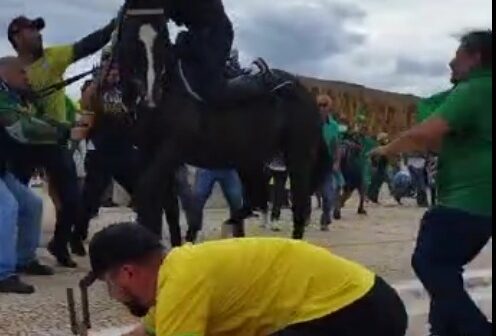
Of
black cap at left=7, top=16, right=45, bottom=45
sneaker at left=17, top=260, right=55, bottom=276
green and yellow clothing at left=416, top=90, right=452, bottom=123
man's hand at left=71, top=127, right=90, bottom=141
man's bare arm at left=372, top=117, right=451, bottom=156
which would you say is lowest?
sneaker at left=17, top=260, right=55, bottom=276

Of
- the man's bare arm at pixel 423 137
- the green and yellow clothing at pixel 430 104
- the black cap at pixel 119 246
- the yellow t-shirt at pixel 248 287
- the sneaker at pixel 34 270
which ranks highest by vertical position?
the green and yellow clothing at pixel 430 104

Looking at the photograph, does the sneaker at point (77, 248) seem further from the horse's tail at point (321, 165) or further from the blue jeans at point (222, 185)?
the horse's tail at point (321, 165)

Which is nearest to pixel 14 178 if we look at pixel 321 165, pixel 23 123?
pixel 23 123

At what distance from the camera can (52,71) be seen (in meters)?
8.79

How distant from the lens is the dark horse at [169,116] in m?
8.07

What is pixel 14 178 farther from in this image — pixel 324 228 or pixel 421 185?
pixel 421 185

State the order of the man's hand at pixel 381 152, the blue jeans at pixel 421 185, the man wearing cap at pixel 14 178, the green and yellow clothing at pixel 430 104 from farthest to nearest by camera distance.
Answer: the blue jeans at pixel 421 185 → the man wearing cap at pixel 14 178 → the green and yellow clothing at pixel 430 104 → the man's hand at pixel 381 152

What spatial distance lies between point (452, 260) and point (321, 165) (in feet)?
16.3

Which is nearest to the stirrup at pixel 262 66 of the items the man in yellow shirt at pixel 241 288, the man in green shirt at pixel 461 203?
the man in green shirt at pixel 461 203

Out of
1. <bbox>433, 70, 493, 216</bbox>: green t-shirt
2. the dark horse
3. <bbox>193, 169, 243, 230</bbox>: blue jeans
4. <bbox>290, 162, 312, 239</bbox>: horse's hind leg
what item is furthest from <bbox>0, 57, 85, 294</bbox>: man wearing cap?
<bbox>433, 70, 493, 216</bbox>: green t-shirt

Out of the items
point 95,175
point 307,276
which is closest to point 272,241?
point 307,276

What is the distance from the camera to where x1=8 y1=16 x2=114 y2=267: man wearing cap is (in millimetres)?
8609

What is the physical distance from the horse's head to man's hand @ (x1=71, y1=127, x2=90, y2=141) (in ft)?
2.64

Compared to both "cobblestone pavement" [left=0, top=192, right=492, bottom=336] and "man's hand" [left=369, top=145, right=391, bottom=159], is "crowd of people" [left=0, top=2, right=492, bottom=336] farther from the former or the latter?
"cobblestone pavement" [left=0, top=192, right=492, bottom=336]
